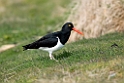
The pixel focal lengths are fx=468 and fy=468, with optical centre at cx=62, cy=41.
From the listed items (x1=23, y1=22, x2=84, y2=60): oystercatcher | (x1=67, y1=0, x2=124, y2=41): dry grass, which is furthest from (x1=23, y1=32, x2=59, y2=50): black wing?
(x1=67, y1=0, x2=124, y2=41): dry grass

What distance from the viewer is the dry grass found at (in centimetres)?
2578

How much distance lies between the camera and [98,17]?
26.7m

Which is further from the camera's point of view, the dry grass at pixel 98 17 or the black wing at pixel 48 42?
the dry grass at pixel 98 17

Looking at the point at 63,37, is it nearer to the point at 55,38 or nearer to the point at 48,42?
the point at 55,38

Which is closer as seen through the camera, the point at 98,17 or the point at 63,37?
the point at 63,37

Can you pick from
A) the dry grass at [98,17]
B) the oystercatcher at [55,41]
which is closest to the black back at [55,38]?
the oystercatcher at [55,41]

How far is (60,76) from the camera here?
14039 mm

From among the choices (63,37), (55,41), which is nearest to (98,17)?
(63,37)

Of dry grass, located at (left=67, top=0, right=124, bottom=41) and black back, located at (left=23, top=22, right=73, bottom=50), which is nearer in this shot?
black back, located at (left=23, top=22, right=73, bottom=50)

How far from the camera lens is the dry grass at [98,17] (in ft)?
84.6

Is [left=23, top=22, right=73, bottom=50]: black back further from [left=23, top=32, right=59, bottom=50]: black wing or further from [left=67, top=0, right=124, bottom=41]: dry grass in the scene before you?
[left=67, top=0, right=124, bottom=41]: dry grass

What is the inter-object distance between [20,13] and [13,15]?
1.82 meters

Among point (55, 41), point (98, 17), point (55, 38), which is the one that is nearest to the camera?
point (55, 41)

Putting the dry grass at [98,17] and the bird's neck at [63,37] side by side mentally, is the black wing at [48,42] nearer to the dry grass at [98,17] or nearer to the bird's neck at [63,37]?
the bird's neck at [63,37]
